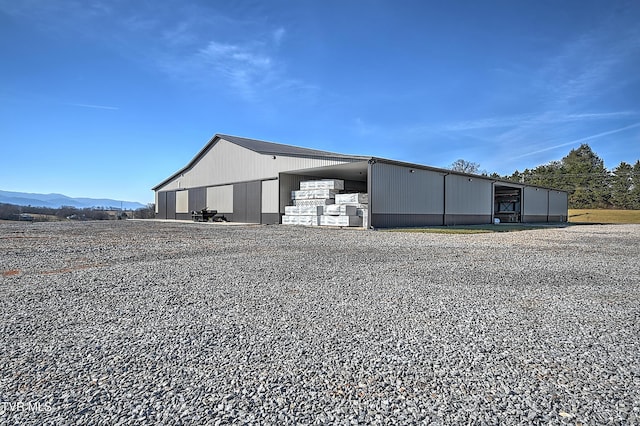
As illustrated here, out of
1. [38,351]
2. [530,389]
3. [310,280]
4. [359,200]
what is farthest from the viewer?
[359,200]

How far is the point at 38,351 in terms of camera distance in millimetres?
2533

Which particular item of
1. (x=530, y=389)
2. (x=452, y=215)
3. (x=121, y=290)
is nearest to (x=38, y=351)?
(x=121, y=290)

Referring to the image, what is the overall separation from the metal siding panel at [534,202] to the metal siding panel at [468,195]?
18.4 feet

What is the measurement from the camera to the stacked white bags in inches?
725

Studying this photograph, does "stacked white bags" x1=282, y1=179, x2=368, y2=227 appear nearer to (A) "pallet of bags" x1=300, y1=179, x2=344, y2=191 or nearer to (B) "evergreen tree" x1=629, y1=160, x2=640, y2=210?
(A) "pallet of bags" x1=300, y1=179, x2=344, y2=191

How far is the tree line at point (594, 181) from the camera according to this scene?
1916 inches

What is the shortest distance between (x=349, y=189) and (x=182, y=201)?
16390 millimetres

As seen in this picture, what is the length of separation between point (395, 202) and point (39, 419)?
59.6 ft

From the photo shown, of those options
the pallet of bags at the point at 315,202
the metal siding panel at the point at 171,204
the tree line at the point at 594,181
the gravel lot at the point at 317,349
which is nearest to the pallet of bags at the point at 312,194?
the pallet of bags at the point at 315,202

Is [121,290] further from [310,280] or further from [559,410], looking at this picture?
[559,410]

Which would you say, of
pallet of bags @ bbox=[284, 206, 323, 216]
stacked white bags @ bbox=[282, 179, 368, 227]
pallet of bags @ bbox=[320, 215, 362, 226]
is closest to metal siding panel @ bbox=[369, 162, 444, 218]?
stacked white bags @ bbox=[282, 179, 368, 227]

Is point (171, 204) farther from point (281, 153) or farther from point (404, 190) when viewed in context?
point (404, 190)

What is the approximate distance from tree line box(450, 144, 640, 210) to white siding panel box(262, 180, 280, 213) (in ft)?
134

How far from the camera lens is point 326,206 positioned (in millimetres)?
19578
